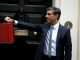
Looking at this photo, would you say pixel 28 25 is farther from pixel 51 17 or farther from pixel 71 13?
pixel 71 13

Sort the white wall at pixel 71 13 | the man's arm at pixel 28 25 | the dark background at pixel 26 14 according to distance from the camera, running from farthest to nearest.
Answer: the dark background at pixel 26 14 → the white wall at pixel 71 13 → the man's arm at pixel 28 25

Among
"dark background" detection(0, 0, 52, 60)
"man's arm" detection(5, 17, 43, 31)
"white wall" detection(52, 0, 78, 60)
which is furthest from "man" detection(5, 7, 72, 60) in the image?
"dark background" detection(0, 0, 52, 60)

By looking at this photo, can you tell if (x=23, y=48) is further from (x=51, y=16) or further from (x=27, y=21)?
(x=51, y=16)

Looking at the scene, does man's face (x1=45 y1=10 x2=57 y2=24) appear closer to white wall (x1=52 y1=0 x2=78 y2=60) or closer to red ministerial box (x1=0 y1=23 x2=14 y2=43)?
white wall (x1=52 y1=0 x2=78 y2=60)

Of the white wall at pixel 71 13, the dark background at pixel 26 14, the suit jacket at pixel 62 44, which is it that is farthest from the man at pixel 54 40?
the dark background at pixel 26 14

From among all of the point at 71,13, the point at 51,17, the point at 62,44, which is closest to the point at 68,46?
the point at 62,44

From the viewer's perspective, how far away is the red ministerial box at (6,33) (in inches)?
153

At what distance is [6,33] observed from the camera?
393 cm

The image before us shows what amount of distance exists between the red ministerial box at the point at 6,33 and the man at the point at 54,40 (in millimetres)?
76

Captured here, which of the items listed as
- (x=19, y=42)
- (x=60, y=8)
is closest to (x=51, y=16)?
(x=60, y=8)

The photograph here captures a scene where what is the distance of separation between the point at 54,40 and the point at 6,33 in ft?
1.82

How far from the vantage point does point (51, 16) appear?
385 cm

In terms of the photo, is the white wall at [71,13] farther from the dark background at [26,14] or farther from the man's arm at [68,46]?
the man's arm at [68,46]

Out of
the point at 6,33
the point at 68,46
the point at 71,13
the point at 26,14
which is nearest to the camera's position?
the point at 68,46
